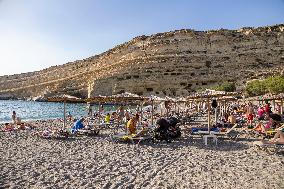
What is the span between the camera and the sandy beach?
27.6ft

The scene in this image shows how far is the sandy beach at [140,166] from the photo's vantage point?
27.6ft

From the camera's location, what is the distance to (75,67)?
107m

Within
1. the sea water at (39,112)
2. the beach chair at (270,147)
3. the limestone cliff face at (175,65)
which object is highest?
the limestone cliff face at (175,65)

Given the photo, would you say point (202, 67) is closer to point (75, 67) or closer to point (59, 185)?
point (75, 67)

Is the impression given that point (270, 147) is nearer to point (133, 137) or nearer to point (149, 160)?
point (149, 160)

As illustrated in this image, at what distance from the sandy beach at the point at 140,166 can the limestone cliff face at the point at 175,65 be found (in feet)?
164

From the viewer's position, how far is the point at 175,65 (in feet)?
259

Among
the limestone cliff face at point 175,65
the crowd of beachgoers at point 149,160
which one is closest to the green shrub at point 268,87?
the limestone cliff face at point 175,65

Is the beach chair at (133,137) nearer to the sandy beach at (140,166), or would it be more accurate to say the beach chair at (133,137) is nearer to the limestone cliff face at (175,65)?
the sandy beach at (140,166)

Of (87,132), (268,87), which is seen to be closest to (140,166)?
(87,132)

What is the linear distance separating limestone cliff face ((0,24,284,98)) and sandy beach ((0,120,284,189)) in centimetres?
4993

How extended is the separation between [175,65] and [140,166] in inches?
2743

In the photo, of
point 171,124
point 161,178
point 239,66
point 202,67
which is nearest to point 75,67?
point 202,67

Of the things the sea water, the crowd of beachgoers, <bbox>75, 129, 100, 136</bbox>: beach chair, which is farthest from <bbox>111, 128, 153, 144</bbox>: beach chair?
the sea water
